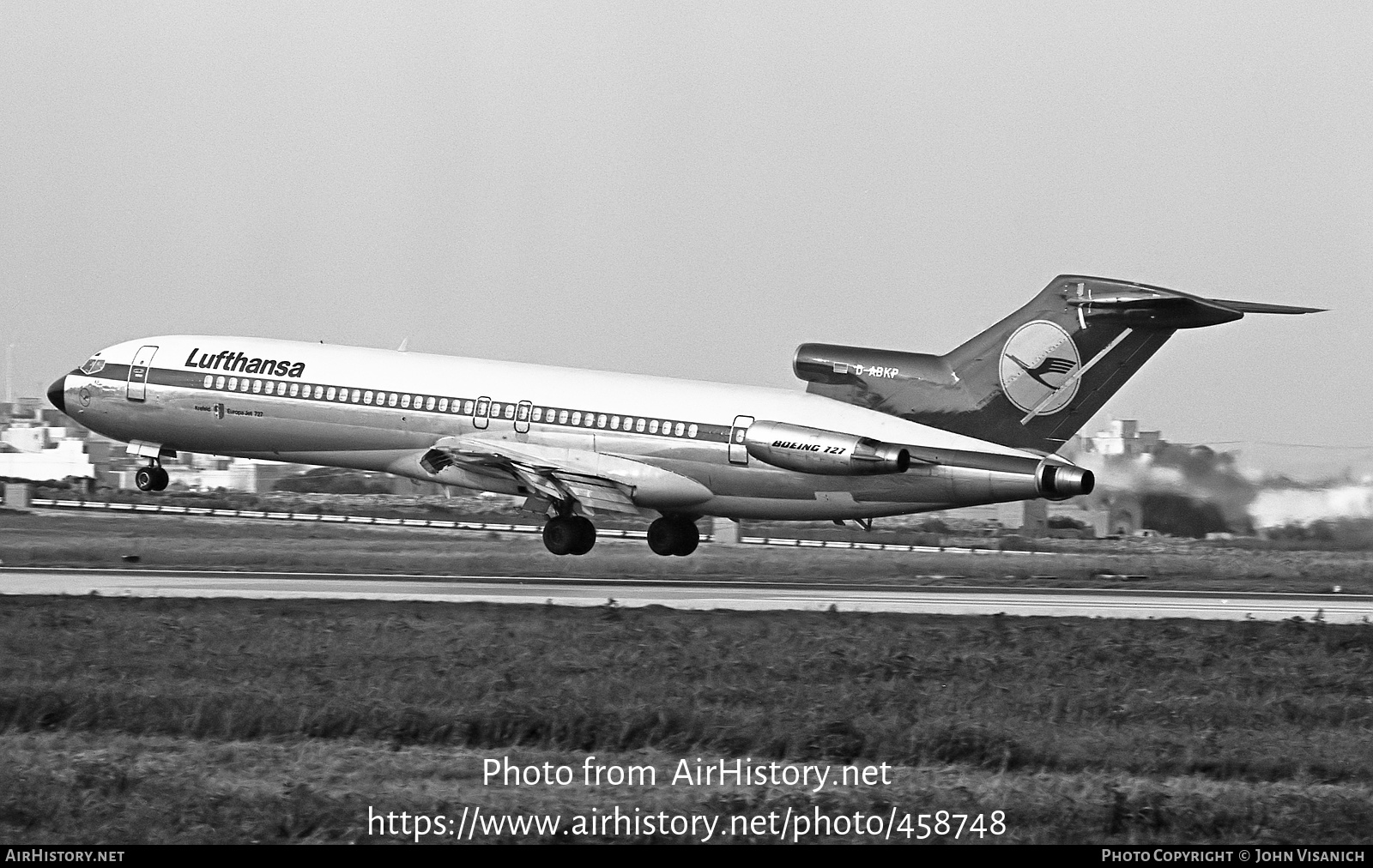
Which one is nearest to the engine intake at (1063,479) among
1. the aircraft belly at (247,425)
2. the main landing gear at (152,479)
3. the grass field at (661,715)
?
the grass field at (661,715)

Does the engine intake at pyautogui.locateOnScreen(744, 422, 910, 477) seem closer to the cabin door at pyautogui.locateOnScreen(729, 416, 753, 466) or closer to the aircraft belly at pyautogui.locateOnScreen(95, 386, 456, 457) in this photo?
the cabin door at pyautogui.locateOnScreen(729, 416, 753, 466)

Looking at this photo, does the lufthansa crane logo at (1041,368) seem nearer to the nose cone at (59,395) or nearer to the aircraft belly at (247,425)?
the aircraft belly at (247,425)

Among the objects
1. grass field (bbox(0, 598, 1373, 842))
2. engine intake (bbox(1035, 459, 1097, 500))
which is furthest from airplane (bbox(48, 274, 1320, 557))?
grass field (bbox(0, 598, 1373, 842))

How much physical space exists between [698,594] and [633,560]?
6.91 metres

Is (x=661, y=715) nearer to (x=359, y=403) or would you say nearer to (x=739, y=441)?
(x=739, y=441)

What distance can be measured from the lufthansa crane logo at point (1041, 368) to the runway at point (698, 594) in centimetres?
402

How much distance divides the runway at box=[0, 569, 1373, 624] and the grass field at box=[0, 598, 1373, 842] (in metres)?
2.72

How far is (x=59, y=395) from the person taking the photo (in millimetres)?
46750

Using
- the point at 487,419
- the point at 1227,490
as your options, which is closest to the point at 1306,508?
the point at 1227,490

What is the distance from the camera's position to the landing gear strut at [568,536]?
40.8 metres

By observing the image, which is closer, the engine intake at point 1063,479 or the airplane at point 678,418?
the engine intake at point 1063,479

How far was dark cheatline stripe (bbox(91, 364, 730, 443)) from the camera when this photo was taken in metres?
39.3

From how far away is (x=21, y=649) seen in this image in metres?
24.0

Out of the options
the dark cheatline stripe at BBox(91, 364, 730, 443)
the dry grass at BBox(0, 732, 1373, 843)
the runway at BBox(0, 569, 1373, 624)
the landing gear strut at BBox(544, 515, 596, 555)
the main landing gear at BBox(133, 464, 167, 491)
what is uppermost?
the dark cheatline stripe at BBox(91, 364, 730, 443)
